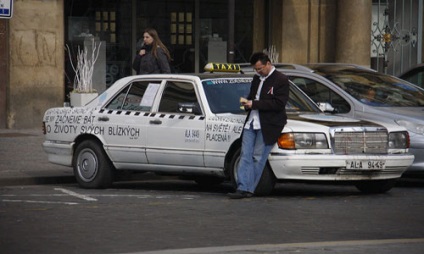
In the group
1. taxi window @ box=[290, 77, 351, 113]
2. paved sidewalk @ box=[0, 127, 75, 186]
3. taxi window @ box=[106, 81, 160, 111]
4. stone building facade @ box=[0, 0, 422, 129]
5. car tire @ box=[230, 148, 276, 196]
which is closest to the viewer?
car tire @ box=[230, 148, 276, 196]

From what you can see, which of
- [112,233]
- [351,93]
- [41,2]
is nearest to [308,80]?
[351,93]

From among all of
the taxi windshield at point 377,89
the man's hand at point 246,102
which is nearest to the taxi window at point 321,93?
the taxi windshield at point 377,89

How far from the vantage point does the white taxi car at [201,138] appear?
12.9 m

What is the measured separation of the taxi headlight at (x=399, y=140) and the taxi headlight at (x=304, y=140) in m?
0.97

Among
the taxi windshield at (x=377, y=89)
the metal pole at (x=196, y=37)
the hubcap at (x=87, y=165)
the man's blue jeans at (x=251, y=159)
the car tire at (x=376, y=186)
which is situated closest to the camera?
the man's blue jeans at (x=251, y=159)

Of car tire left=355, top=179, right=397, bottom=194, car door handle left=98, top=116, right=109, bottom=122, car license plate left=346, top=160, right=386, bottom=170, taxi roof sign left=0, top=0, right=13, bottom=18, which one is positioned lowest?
car tire left=355, top=179, right=397, bottom=194

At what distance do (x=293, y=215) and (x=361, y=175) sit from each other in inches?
69.8

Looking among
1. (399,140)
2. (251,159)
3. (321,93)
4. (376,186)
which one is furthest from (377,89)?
(251,159)

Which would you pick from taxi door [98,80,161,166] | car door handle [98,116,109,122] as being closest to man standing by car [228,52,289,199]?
taxi door [98,80,161,166]

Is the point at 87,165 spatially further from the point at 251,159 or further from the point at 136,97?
the point at 251,159

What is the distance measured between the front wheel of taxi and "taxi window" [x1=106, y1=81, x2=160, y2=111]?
55 centimetres

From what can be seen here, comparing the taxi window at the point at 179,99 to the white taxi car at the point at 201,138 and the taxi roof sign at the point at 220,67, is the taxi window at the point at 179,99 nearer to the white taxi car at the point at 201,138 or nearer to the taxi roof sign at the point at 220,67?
the white taxi car at the point at 201,138

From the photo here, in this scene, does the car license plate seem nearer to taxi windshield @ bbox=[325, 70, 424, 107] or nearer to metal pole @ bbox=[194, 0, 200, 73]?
taxi windshield @ bbox=[325, 70, 424, 107]

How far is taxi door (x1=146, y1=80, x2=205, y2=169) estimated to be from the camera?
1340 centimetres
